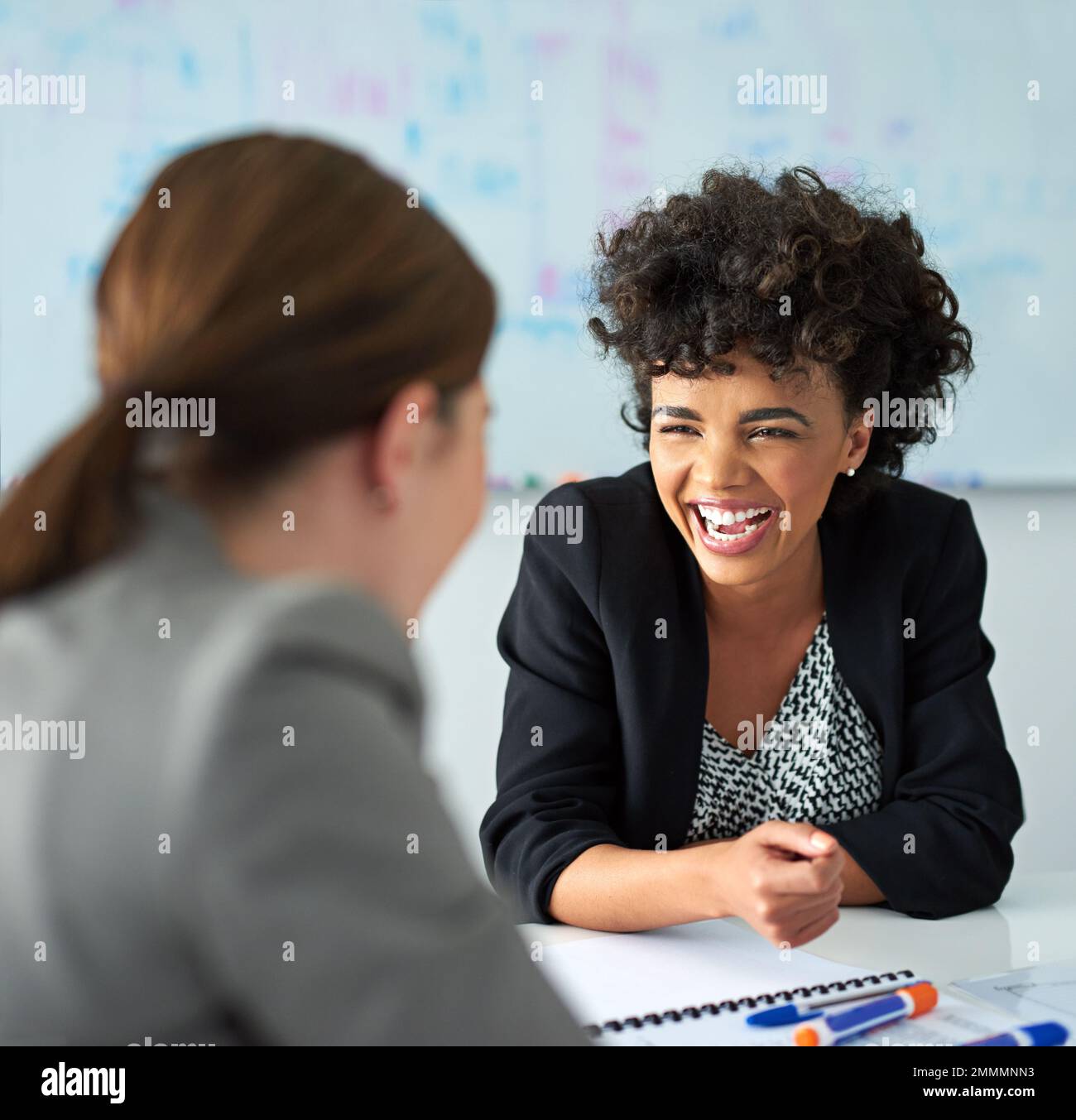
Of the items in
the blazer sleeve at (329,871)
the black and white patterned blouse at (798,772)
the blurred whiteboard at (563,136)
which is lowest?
the black and white patterned blouse at (798,772)

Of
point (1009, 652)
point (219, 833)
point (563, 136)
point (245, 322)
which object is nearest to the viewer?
point (219, 833)

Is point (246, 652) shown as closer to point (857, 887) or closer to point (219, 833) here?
point (219, 833)

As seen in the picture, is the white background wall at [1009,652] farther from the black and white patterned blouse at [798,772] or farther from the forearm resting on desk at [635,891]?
the forearm resting on desk at [635,891]

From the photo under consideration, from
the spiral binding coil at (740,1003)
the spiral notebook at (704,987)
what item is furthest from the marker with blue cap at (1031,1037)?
the spiral binding coil at (740,1003)

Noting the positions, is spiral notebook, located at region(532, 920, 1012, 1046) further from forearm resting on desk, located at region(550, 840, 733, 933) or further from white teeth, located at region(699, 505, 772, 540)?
white teeth, located at region(699, 505, 772, 540)

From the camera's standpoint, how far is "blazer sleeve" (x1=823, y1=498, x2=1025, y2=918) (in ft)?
4.24

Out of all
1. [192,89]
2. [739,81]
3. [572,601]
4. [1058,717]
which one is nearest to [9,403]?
[192,89]

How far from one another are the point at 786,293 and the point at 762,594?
402 millimetres

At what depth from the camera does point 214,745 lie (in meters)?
0.44

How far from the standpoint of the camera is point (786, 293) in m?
1.42

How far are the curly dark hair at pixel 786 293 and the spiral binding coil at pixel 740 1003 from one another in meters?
0.71

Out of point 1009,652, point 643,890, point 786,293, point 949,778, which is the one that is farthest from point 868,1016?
point 1009,652

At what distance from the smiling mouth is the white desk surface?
46 centimetres

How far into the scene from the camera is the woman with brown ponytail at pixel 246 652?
45cm
